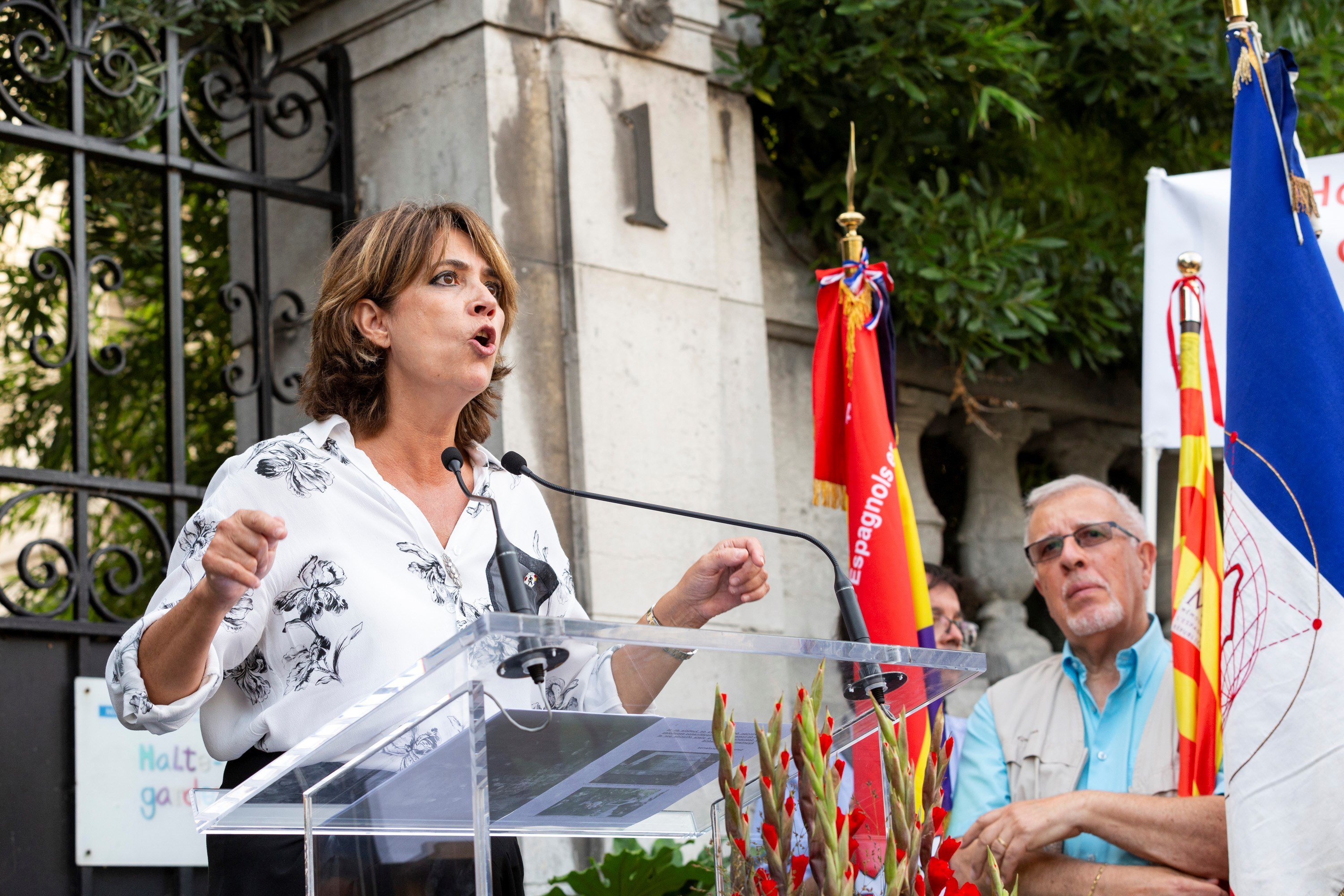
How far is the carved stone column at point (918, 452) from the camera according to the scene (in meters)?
5.86

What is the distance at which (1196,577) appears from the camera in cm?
409

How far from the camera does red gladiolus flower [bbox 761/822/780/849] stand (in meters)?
1.90

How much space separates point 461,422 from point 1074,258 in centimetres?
368

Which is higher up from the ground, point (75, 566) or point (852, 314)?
point (852, 314)

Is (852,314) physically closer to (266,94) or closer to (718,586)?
(266,94)

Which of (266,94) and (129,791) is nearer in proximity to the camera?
(129,791)

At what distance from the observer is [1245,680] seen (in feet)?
11.7

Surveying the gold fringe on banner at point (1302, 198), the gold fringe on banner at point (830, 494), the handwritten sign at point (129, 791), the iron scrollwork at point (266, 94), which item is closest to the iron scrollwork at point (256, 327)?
the iron scrollwork at point (266, 94)

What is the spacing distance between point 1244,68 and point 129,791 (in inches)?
132

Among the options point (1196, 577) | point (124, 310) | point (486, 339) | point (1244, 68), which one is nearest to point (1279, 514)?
point (1196, 577)

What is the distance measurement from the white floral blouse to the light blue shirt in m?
1.81

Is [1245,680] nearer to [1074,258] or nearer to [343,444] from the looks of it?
[343,444]

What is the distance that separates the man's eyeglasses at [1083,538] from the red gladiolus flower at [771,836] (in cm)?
239

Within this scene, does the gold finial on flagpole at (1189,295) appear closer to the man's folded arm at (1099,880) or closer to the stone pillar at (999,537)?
the man's folded arm at (1099,880)
